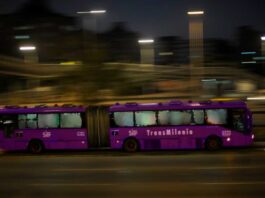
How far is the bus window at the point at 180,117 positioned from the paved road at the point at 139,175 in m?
1.82

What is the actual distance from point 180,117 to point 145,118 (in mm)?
1779

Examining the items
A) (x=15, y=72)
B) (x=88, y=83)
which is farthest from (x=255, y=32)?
(x=88, y=83)

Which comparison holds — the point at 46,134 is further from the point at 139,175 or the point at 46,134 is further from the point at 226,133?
the point at 139,175

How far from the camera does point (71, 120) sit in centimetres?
2752

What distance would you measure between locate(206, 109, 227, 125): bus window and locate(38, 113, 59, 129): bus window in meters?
7.91

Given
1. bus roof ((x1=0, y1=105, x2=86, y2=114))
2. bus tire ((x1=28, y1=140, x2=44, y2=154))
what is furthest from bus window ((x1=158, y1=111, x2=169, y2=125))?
bus tire ((x1=28, y1=140, x2=44, y2=154))

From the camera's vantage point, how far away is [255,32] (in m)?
157

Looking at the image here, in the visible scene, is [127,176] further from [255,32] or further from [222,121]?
Result: [255,32]

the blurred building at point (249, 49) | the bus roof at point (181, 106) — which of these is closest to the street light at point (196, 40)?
the bus roof at point (181, 106)

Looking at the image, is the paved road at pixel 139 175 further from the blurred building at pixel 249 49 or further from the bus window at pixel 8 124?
the blurred building at pixel 249 49

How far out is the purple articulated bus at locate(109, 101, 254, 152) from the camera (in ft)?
84.9

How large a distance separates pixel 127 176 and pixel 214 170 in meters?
2.98

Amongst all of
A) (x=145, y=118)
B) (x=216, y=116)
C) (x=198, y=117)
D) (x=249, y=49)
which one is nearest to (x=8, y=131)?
(x=145, y=118)

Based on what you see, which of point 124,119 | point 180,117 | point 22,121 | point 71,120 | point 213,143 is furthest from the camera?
point 22,121
